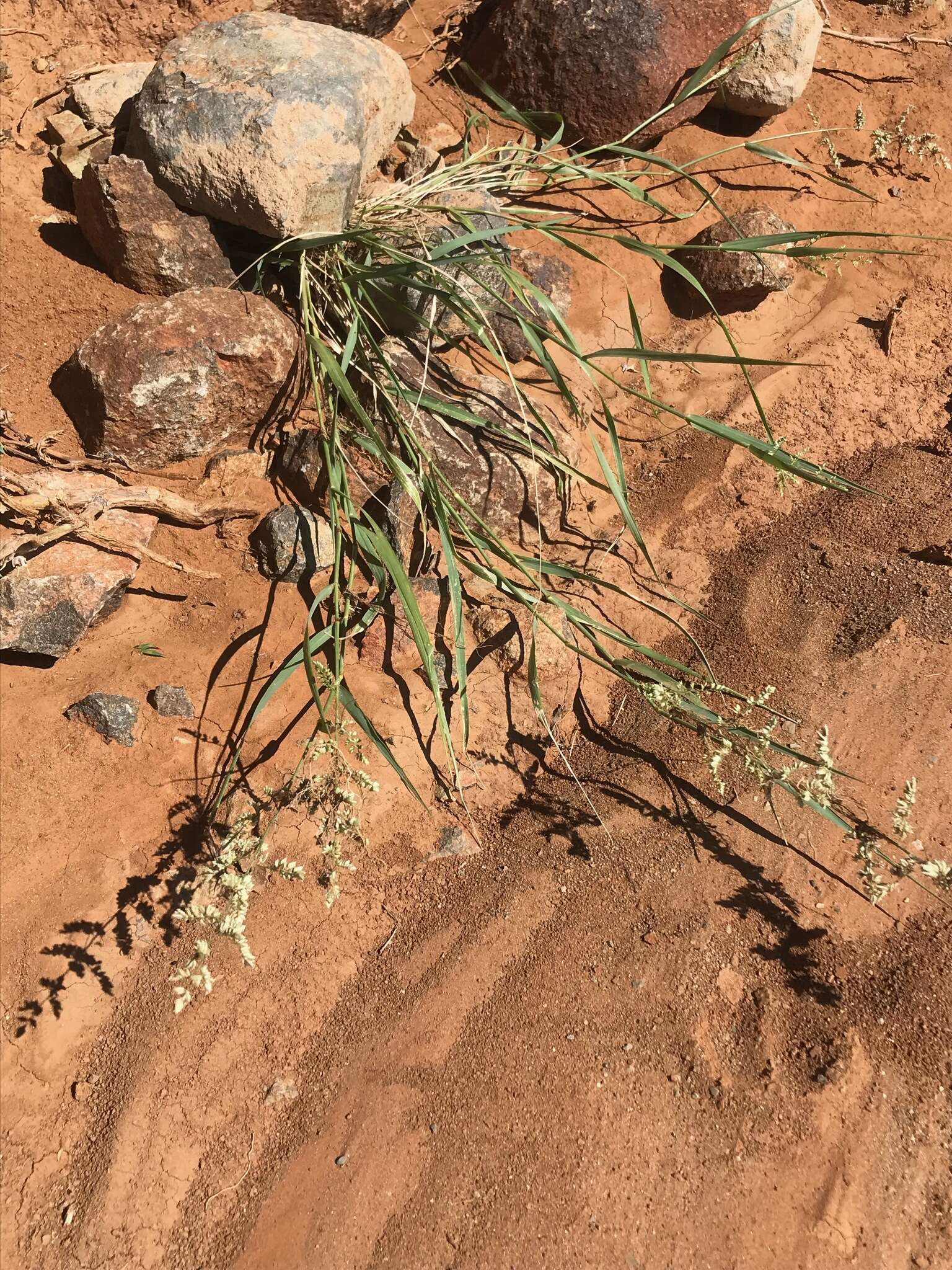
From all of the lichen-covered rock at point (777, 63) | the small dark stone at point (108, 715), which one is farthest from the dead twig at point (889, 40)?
the small dark stone at point (108, 715)

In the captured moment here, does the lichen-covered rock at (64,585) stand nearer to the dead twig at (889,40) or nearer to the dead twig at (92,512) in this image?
the dead twig at (92,512)

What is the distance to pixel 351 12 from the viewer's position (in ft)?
11.5

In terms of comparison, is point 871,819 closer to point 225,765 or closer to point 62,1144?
point 225,765

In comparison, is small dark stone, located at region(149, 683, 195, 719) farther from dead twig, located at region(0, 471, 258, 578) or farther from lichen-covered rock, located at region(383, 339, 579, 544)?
lichen-covered rock, located at region(383, 339, 579, 544)

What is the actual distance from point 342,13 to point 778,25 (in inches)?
70.3

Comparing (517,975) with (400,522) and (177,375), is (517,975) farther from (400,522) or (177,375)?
(177,375)

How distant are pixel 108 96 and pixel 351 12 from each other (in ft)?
3.41

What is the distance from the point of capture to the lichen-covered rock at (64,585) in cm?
231

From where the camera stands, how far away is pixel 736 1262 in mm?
1659

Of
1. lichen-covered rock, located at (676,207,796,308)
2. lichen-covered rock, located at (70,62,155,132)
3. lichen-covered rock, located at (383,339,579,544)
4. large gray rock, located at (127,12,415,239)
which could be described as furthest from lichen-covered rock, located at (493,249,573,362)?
lichen-covered rock, located at (70,62,155,132)

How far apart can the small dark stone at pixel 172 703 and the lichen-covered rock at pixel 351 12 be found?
2.81 meters

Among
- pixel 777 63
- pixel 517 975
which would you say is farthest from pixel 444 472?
pixel 777 63

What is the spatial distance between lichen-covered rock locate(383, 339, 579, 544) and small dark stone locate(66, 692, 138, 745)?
114 centimetres

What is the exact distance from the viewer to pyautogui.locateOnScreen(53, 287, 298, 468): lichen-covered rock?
8.47 ft
